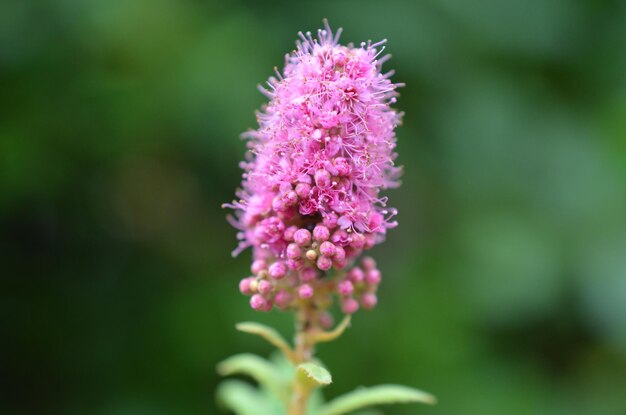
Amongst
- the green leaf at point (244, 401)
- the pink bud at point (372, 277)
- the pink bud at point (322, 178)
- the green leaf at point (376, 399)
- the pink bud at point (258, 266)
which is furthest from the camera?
the green leaf at point (244, 401)

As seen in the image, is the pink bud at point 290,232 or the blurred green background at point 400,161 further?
the blurred green background at point 400,161

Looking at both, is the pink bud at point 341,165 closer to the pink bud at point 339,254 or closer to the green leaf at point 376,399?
the pink bud at point 339,254

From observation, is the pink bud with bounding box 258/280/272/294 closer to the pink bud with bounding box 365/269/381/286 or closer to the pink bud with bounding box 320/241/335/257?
the pink bud with bounding box 320/241/335/257

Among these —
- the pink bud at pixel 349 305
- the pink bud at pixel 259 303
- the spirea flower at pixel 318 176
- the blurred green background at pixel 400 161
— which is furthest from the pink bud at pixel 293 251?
the blurred green background at pixel 400 161

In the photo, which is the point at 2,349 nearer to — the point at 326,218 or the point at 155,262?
the point at 155,262

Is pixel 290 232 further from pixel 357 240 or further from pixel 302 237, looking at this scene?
pixel 357 240

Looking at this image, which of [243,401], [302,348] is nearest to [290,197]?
[302,348]

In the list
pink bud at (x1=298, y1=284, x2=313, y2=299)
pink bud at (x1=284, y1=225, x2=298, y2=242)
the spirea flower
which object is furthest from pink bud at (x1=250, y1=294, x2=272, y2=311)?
pink bud at (x1=284, y1=225, x2=298, y2=242)

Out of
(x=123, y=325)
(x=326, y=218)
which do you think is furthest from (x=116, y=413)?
(x=326, y=218)
